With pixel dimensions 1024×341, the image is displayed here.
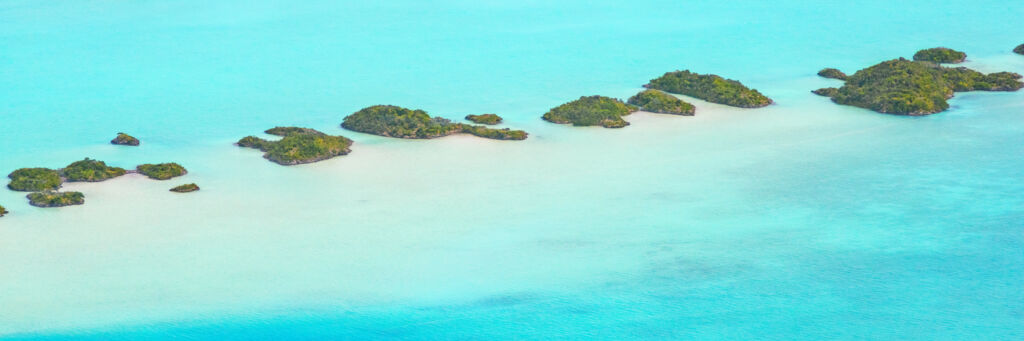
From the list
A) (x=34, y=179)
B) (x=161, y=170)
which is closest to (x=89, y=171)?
(x=34, y=179)

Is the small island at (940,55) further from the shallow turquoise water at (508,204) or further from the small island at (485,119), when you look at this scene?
the small island at (485,119)

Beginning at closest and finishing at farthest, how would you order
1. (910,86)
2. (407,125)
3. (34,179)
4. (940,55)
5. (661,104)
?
(34,179), (407,125), (661,104), (910,86), (940,55)

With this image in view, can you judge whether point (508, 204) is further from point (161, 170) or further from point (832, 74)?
point (832, 74)

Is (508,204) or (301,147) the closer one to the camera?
(508,204)

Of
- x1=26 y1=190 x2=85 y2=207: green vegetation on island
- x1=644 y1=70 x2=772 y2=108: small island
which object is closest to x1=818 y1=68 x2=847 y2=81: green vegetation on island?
x1=644 y1=70 x2=772 y2=108: small island

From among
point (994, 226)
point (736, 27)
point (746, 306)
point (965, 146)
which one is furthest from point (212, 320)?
point (736, 27)

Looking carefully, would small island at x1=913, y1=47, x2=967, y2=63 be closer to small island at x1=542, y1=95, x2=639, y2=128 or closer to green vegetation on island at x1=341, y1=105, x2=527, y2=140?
small island at x1=542, y1=95, x2=639, y2=128
